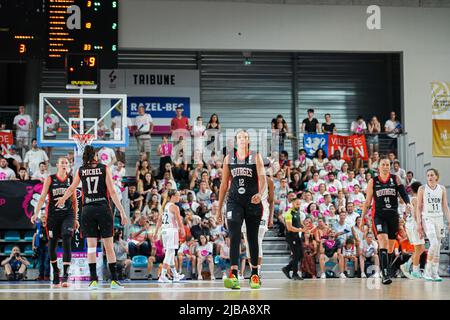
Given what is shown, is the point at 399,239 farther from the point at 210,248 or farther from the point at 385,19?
the point at 385,19

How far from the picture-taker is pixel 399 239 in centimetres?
1980

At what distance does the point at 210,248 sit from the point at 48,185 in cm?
670

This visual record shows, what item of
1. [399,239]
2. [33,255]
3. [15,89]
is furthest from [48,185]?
[15,89]

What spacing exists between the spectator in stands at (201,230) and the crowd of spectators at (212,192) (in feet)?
0.09

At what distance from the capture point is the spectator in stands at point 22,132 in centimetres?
2291

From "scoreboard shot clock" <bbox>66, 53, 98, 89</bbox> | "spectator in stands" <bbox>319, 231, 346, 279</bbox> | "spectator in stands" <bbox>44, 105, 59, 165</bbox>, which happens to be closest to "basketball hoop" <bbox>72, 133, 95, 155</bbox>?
"spectator in stands" <bbox>44, 105, 59, 165</bbox>

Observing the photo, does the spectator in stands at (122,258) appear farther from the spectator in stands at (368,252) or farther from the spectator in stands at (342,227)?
the spectator in stands at (368,252)

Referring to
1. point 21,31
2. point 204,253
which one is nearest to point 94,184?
point 204,253

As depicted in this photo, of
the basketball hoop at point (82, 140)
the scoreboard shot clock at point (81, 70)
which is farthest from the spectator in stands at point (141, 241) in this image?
the scoreboard shot clock at point (81, 70)

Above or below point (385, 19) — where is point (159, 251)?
below

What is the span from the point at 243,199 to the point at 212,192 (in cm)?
1052

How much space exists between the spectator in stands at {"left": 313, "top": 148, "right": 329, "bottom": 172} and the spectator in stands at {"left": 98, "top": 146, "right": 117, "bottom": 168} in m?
6.43

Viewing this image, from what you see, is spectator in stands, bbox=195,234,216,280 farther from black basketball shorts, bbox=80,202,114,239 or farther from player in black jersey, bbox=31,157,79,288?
black basketball shorts, bbox=80,202,114,239

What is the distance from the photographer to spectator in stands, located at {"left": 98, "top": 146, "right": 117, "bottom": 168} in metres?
22.0
